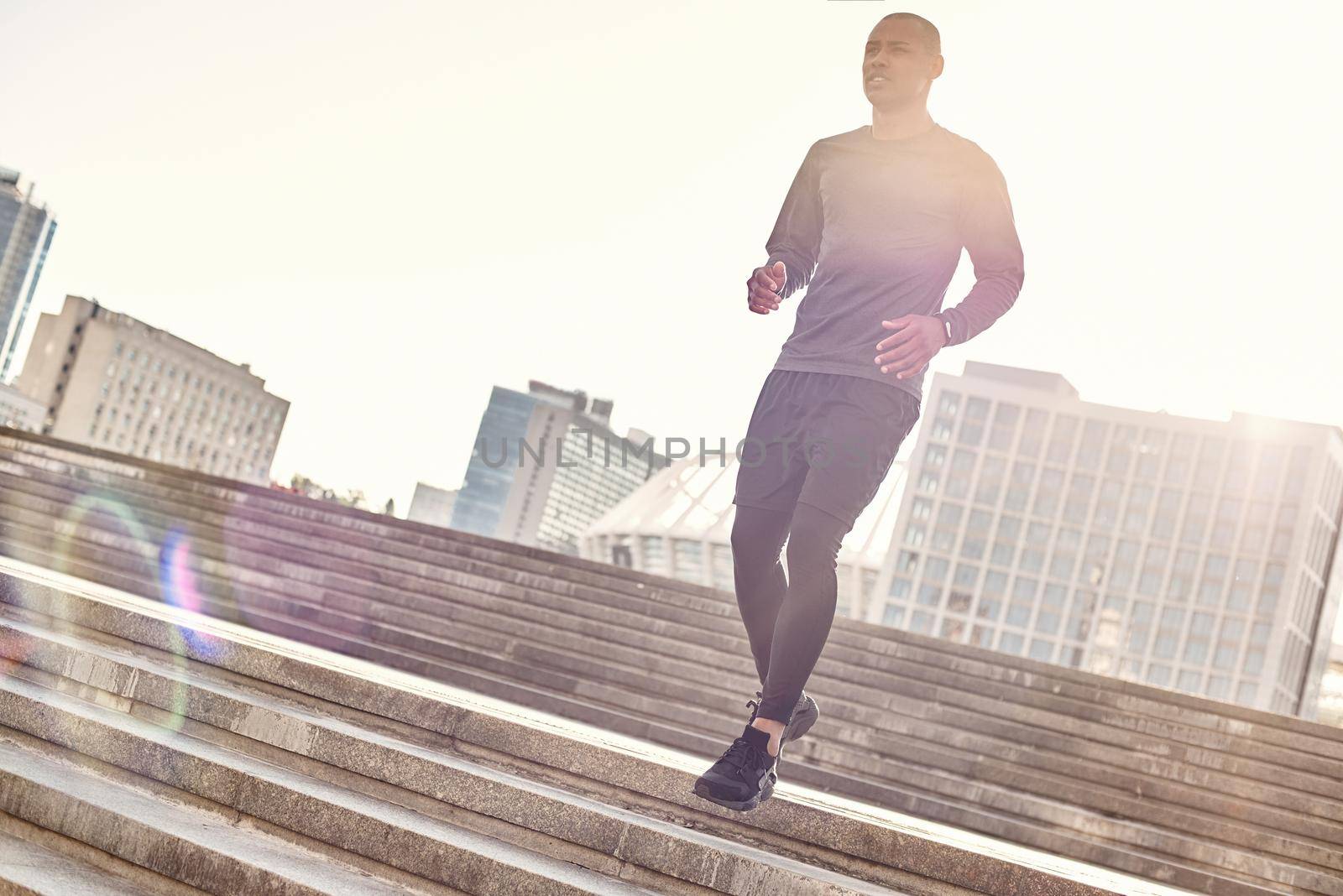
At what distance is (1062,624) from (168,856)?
9594 centimetres

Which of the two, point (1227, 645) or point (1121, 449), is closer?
point (1227, 645)

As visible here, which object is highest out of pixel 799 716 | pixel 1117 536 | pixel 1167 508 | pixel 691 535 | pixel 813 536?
pixel 1167 508

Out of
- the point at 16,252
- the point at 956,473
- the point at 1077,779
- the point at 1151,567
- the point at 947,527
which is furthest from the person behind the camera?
the point at 16,252

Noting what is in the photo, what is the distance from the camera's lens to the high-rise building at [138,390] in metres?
108

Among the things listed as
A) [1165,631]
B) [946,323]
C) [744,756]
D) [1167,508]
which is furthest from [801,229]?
[1167,508]

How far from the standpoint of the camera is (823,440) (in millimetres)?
3043

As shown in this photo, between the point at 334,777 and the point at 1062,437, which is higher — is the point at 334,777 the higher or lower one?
the lower one

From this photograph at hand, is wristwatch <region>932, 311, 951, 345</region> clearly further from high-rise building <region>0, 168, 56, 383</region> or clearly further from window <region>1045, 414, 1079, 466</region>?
high-rise building <region>0, 168, 56, 383</region>

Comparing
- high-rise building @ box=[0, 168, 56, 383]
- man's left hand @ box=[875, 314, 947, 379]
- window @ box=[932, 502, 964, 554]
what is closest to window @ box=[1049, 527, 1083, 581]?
window @ box=[932, 502, 964, 554]

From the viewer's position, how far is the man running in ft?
9.86

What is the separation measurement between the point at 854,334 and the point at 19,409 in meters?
113

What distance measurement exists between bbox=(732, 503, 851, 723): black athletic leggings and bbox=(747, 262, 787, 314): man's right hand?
1.96 feet

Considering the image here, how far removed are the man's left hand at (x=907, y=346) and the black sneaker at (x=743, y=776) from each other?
95 centimetres

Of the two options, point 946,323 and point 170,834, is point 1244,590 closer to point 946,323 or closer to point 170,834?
point 946,323
